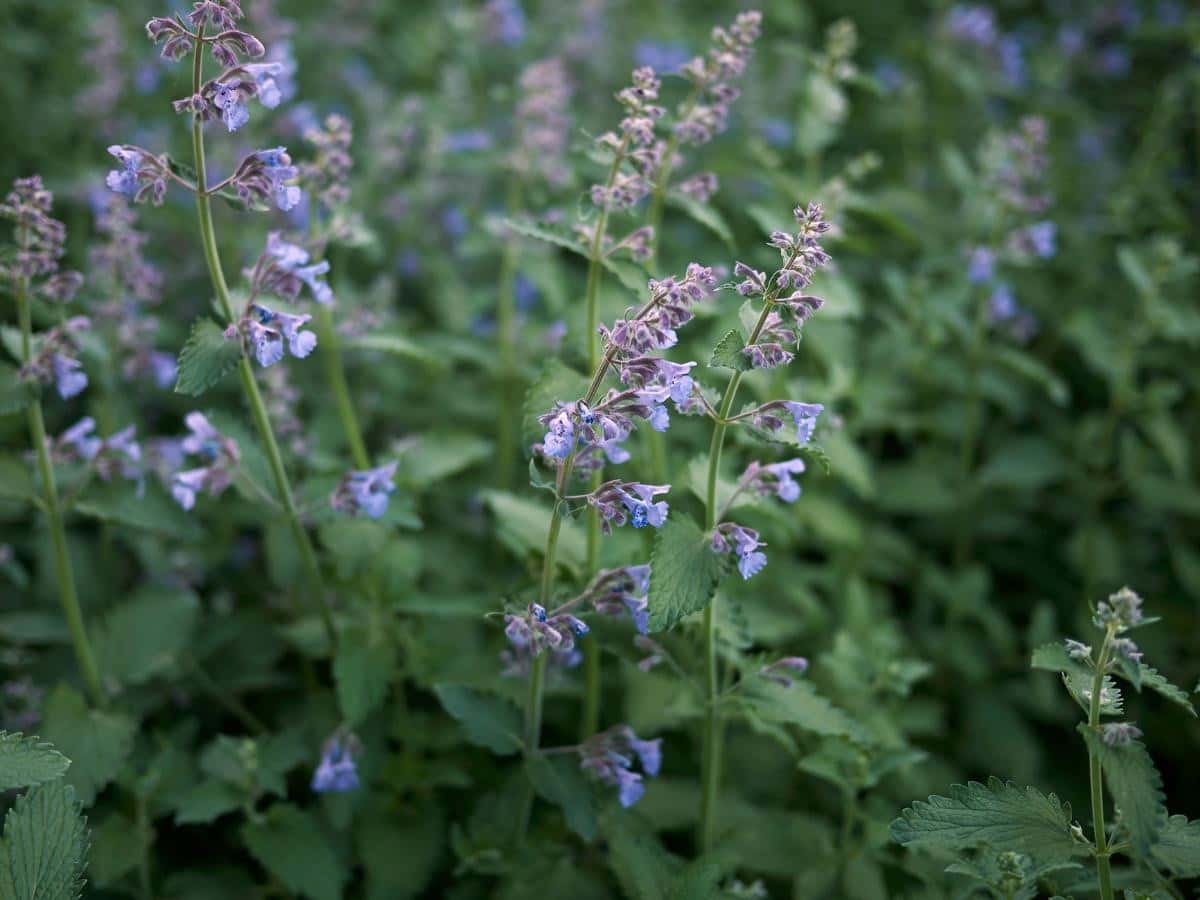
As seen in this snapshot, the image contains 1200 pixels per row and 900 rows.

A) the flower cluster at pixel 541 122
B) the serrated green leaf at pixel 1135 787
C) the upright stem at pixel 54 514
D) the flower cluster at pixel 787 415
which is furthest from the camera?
the flower cluster at pixel 541 122

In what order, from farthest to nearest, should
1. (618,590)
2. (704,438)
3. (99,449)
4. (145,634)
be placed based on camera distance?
1. (704,438)
2. (145,634)
3. (99,449)
4. (618,590)

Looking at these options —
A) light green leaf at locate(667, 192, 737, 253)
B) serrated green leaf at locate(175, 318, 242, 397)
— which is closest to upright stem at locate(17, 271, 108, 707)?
serrated green leaf at locate(175, 318, 242, 397)

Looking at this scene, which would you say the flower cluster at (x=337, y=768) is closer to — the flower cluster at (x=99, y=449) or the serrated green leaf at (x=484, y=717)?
the serrated green leaf at (x=484, y=717)

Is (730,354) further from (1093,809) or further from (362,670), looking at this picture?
(362,670)

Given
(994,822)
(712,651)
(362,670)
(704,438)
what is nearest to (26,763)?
(362,670)

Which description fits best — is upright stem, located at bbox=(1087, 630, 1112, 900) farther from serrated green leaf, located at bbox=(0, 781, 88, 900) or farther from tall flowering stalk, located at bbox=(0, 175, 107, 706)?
tall flowering stalk, located at bbox=(0, 175, 107, 706)

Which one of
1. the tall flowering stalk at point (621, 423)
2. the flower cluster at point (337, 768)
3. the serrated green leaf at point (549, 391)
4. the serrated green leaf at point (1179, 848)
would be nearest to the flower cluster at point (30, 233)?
→ the serrated green leaf at point (549, 391)

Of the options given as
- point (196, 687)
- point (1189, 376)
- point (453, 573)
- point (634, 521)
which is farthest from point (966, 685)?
point (196, 687)
